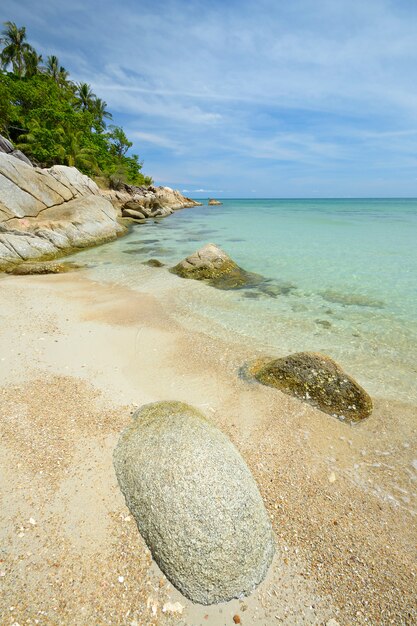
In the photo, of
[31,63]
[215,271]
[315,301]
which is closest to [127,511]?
[315,301]

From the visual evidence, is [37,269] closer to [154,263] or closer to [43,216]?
[154,263]

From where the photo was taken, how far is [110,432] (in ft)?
14.0

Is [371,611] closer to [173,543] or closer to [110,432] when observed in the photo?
[173,543]

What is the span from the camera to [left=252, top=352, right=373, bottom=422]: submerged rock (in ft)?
16.6

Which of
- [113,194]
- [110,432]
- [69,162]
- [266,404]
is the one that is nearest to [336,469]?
[266,404]

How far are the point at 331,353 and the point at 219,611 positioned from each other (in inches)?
214

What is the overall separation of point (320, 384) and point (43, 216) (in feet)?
59.0

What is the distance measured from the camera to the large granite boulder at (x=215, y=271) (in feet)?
39.1

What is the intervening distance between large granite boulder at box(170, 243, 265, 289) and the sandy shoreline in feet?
18.3

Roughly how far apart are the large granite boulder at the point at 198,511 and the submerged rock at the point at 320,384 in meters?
2.21

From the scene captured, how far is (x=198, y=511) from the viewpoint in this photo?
288 centimetres

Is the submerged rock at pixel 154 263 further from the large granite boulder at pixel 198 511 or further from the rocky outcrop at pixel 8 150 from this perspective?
the rocky outcrop at pixel 8 150

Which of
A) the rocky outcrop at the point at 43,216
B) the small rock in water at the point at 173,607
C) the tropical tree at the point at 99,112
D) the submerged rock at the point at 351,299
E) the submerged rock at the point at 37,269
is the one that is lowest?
the submerged rock at the point at 351,299

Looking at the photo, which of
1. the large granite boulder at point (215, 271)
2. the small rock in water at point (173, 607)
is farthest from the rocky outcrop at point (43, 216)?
the small rock in water at point (173, 607)
